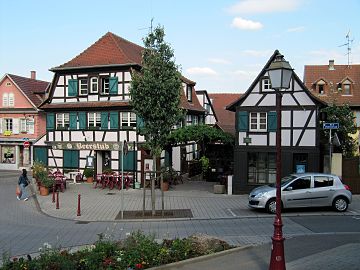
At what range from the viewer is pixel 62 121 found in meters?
30.7

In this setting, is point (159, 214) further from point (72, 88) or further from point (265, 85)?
point (72, 88)

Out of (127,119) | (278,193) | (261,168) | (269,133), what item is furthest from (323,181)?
(127,119)

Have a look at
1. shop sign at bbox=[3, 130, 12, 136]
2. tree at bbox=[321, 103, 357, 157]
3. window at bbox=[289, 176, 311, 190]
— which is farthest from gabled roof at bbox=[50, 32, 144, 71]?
window at bbox=[289, 176, 311, 190]

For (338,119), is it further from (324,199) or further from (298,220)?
(298,220)

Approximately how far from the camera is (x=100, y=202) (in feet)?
69.6

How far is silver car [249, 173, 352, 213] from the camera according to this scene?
16781 millimetres

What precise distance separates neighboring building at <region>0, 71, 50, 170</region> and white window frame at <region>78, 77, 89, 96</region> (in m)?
12.2

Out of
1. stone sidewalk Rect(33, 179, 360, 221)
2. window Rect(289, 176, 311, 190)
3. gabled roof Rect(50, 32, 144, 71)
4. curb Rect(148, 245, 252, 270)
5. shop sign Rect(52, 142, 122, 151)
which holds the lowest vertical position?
stone sidewalk Rect(33, 179, 360, 221)

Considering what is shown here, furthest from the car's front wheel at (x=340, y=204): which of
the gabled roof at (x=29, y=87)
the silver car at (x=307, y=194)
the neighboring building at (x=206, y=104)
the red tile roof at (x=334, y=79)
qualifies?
the gabled roof at (x=29, y=87)

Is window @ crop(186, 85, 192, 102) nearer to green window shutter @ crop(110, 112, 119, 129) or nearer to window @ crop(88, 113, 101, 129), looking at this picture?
green window shutter @ crop(110, 112, 119, 129)

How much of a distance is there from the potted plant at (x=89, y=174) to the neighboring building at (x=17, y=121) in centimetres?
1300

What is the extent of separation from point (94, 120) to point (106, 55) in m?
4.73

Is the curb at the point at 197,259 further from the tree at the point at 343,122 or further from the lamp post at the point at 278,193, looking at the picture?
the tree at the point at 343,122

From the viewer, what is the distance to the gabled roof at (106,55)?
94.0 ft
